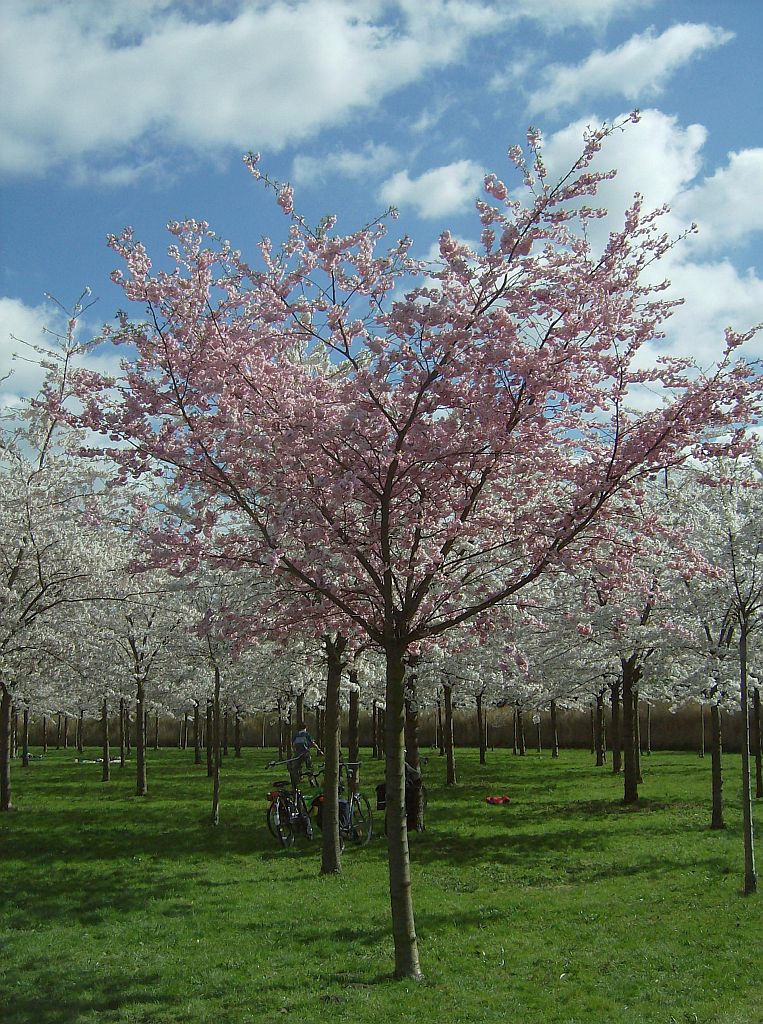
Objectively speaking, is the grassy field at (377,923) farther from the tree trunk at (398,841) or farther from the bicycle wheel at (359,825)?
the bicycle wheel at (359,825)

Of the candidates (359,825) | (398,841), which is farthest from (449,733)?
(398,841)

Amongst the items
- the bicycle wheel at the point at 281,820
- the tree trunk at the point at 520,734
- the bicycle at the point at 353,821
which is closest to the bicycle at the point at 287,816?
the bicycle wheel at the point at 281,820

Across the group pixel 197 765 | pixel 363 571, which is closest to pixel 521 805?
pixel 363 571

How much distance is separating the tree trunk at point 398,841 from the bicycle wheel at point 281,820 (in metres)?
7.21

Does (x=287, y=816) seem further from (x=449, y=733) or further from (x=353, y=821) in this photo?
(x=449, y=733)

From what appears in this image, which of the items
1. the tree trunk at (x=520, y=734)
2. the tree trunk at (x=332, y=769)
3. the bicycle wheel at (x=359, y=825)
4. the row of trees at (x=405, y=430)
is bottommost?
the tree trunk at (x=520, y=734)

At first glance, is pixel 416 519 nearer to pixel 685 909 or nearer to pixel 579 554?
pixel 579 554

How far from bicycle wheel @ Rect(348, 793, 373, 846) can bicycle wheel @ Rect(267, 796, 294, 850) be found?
110 centimetres

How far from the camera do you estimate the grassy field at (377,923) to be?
23.7ft

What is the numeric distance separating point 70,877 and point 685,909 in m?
8.76

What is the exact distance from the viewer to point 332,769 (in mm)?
12898

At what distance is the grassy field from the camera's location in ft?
23.7

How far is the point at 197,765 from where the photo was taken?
34.3 metres

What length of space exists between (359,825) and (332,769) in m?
3.76
